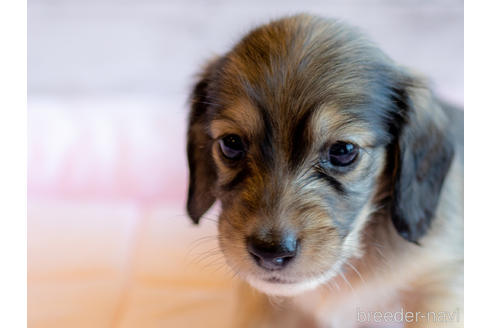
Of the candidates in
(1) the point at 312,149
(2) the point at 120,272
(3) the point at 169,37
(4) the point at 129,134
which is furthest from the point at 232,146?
(4) the point at 129,134

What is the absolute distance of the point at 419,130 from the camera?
4.69 ft

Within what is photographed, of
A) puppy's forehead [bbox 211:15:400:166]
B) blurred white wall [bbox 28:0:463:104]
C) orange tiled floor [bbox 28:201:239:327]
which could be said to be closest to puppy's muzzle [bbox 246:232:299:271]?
puppy's forehead [bbox 211:15:400:166]

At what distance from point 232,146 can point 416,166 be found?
1.40 ft

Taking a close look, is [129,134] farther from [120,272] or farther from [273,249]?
[273,249]

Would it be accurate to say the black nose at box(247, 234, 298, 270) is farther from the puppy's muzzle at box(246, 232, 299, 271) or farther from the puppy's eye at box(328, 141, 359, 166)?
the puppy's eye at box(328, 141, 359, 166)

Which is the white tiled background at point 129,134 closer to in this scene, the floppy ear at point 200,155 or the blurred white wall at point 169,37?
the blurred white wall at point 169,37

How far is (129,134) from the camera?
239 centimetres

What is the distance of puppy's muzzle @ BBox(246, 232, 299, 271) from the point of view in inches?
45.9

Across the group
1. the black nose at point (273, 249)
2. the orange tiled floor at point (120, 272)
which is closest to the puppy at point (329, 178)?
the black nose at point (273, 249)

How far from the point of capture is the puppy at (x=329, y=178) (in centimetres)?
126

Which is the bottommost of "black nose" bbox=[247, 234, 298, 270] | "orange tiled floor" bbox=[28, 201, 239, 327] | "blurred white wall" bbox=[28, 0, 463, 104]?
"orange tiled floor" bbox=[28, 201, 239, 327]

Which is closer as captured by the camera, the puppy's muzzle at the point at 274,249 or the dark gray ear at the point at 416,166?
the puppy's muzzle at the point at 274,249
